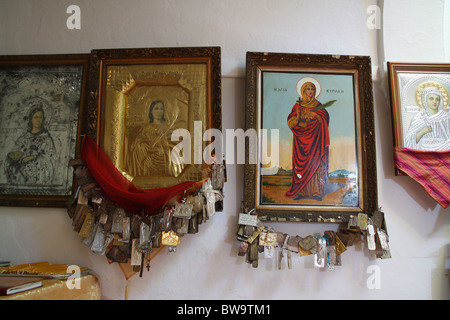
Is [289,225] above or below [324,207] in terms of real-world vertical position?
below

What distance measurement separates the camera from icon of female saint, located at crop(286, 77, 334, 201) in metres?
2.15

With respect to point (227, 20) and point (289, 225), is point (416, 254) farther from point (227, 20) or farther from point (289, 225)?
point (227, 20)

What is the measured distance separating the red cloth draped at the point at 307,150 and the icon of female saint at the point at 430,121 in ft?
2.06

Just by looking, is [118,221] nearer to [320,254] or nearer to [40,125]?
[40,125]

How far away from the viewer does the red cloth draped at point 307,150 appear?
7.06 ft

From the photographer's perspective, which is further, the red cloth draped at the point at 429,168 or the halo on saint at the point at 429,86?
the halo on saint at the point at 429,86

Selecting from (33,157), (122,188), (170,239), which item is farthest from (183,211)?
(33,157)

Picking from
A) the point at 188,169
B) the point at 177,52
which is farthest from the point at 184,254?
the point at 177,52

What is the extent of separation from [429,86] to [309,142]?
40.8 inches

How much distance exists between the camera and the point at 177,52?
7.25 feet

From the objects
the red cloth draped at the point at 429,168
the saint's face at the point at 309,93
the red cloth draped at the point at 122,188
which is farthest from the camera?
the saint's face at the point at 309,93

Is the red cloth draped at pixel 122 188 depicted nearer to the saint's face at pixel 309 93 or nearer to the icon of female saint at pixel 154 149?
the icon of female saint at pixel 154 149

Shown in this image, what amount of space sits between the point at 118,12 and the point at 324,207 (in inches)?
86.3

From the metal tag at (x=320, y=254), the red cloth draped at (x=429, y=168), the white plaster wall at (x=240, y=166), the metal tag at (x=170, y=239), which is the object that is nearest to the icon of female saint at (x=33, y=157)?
the white plaster wall at (x=240, y=166)
